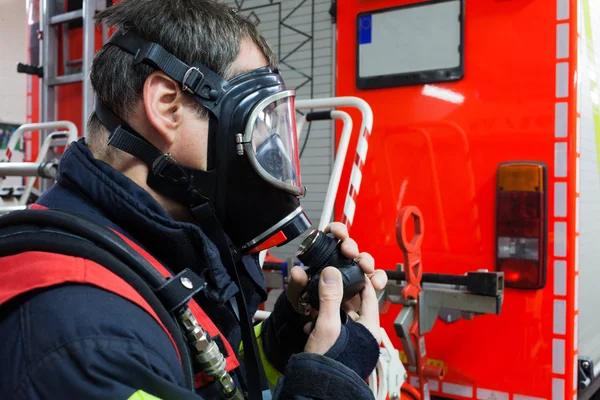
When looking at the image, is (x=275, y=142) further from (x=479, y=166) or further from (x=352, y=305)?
(x=479, y=166)

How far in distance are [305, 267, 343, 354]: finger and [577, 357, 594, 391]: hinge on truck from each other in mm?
1549

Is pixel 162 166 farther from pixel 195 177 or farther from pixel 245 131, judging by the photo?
pixel 245 131

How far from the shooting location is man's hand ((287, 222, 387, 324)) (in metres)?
1.58

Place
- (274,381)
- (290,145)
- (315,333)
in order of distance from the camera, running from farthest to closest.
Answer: (274,381), (290,145), (315,333)

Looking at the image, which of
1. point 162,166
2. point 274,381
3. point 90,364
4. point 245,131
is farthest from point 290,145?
point 90,364

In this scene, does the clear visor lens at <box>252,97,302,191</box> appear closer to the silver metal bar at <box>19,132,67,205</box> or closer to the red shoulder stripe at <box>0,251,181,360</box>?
the red shoulder stripe at <box>0,251,181,360</box>

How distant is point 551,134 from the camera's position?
2.35m

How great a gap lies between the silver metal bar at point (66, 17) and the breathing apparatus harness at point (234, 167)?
252 cm

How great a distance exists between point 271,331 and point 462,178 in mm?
1148

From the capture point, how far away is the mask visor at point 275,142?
142 cm

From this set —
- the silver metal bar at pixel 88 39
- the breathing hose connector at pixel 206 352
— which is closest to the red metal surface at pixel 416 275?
the breathing hose connector at pixel 206 352

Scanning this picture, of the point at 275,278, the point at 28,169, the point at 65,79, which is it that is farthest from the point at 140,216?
the point at 65,79

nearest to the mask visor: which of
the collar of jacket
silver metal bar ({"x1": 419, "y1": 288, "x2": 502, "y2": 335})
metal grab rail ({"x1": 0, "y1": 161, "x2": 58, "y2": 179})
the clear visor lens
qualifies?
the clear visor lens

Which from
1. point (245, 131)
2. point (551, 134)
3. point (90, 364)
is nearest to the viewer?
point (90, 364)
